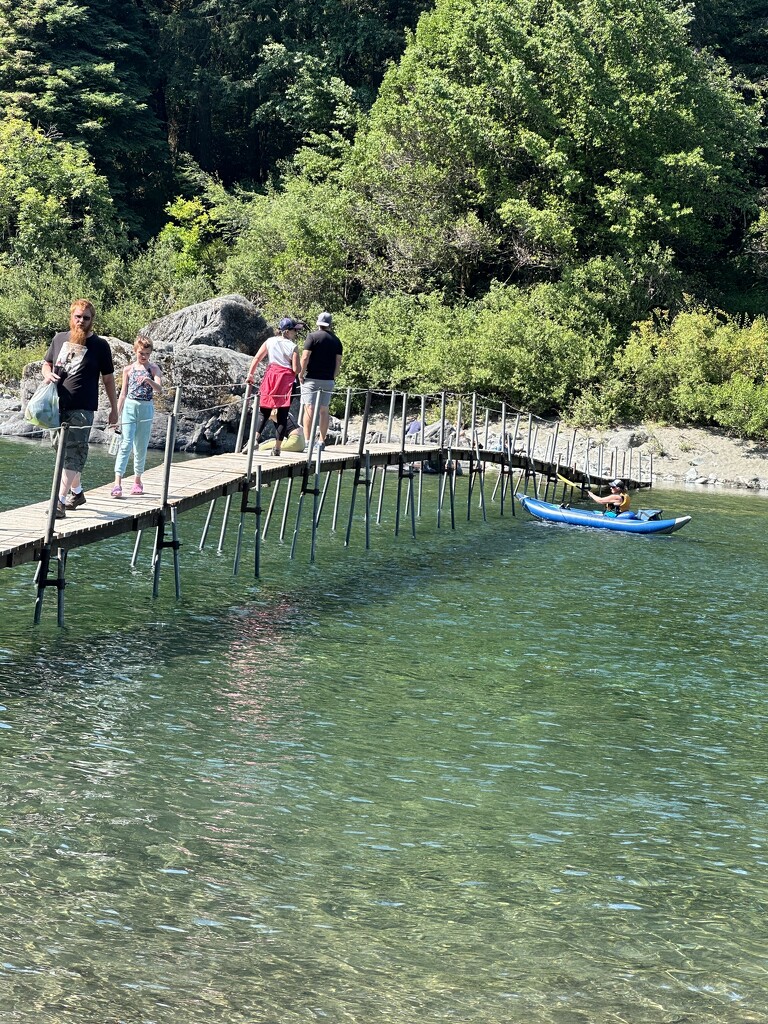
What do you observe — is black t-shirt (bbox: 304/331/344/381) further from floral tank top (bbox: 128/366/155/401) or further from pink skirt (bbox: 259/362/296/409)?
floral tank top (bbox: 128/366/155/401)

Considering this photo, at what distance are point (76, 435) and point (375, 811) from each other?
6.76 m

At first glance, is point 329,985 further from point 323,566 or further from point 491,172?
point 491,172

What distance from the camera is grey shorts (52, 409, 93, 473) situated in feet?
48.7

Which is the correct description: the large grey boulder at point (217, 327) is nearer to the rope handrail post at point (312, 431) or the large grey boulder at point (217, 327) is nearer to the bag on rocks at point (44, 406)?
the rope handrail post at point (312, 431)

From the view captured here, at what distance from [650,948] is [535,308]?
40.6m

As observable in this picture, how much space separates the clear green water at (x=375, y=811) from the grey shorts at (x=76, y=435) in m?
2.06

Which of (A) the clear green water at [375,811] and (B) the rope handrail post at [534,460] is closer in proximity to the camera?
(A) the clear green water at [375,811]

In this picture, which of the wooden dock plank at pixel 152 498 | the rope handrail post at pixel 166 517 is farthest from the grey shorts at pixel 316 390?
the rope handrail post at pixel 166 517

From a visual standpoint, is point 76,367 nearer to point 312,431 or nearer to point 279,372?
point 279,372

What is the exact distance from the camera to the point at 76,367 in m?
14.6

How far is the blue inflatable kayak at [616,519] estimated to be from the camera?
28.5 metres

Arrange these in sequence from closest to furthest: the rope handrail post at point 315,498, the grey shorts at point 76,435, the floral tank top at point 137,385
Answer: the grey shorts at point 76,435 < the floral tank top at point 137,385 < the rope handrail post at point 315,498

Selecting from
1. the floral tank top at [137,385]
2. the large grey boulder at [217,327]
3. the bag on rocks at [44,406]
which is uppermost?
the large grey boulder at [217,327]

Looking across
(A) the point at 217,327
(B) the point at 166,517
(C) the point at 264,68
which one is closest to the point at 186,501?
(B) the point at 166,517
